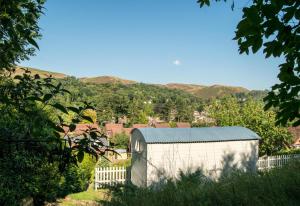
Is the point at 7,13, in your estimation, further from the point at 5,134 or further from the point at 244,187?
the point at 244,187

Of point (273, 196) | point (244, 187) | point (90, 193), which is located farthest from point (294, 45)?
point (90, 193)

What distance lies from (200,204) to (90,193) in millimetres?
15170

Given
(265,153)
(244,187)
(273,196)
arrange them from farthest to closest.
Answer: (265,153) → (244,187) → (273,196)

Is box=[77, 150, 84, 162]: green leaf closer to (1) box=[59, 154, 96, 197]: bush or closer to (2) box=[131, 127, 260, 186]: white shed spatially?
(1) box=[59, 154, 96, 197]: bush

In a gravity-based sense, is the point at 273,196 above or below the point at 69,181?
above

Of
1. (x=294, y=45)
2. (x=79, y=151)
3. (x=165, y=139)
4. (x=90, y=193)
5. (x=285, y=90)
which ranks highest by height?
(x=294, y=45)

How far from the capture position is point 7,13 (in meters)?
3.00

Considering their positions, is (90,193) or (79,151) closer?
(79,151)

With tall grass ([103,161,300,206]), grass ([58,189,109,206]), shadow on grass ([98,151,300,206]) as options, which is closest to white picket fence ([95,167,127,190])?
grass ([58,189,109,206])

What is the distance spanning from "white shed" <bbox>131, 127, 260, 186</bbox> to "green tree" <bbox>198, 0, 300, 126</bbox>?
1514 cm

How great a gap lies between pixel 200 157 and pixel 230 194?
1473 centimetres

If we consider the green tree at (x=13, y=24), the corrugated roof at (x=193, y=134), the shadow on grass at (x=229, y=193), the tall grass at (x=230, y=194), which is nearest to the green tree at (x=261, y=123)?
the corrugated roof at (x=193, y=134)

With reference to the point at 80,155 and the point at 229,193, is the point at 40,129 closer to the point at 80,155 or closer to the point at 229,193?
the point at 80,155

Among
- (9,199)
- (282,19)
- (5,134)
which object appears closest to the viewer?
(282,19)
